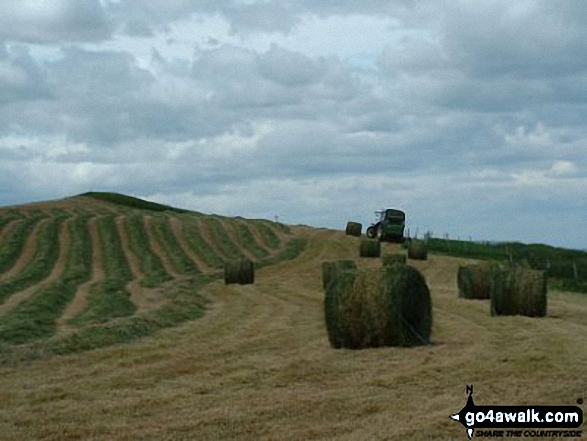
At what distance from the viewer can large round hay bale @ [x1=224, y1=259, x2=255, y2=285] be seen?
126ft

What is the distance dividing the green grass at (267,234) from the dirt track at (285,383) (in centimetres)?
3431

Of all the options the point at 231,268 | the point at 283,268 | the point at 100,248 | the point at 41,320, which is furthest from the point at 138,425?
the point at 100,248

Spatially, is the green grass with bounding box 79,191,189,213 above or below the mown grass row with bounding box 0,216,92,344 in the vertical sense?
above

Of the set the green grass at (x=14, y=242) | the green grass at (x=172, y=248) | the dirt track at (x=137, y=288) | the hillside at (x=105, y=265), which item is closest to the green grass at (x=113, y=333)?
the hillside at (x=105, y=265)

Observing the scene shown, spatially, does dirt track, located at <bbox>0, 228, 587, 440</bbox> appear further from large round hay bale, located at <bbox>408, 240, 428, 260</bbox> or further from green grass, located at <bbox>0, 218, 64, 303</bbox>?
large round hay bale, located at <bbox>408, 240, 428, 260</bbox>

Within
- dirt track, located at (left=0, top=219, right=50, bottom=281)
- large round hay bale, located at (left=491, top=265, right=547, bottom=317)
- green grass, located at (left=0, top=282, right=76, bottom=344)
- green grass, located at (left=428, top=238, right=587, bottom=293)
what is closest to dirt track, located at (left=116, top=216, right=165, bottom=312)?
green grass, located at (left=0, top=282, right=76, bottom=344)

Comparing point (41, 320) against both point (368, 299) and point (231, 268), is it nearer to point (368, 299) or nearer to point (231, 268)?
point (368, 299)

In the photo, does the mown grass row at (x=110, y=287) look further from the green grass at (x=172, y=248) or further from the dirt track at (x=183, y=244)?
the dirt track at (x=183, y=244)

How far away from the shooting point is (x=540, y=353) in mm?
15359

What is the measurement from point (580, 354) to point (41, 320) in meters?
11.9

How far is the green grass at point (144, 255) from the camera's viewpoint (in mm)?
39684

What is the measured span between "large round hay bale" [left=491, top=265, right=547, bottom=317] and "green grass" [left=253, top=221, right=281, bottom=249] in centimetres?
3169

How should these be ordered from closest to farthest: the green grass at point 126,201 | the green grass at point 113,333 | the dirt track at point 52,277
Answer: the green grass at point 113,333 → the dirt track at point 52,277 → the green grass at point 126,201

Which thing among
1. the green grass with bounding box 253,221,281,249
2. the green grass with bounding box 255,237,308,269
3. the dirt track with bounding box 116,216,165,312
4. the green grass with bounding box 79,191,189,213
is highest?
the green grass with bounding box 79,191,189,213
